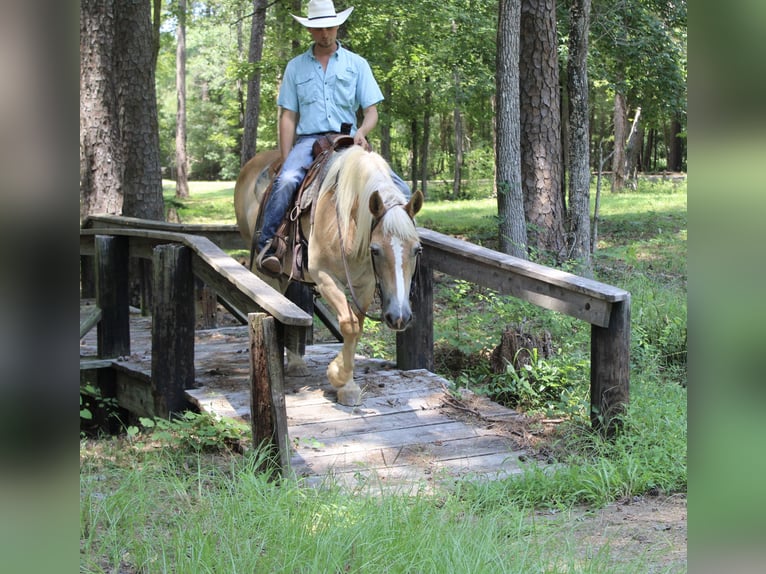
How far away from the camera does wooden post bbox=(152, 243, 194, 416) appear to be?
5867mm

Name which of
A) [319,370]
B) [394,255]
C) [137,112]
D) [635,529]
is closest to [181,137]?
[137,112]

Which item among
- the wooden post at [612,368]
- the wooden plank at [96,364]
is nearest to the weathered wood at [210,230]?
the wooden plank at [96,364]

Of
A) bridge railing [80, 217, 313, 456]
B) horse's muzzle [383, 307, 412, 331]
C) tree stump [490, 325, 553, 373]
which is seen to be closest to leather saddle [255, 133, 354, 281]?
bridge railing [80, 217, 313, 456]

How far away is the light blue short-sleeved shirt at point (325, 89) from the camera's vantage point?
6273 mm

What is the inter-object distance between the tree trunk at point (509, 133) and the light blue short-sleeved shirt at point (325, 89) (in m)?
3.68

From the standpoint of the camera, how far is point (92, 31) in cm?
1045

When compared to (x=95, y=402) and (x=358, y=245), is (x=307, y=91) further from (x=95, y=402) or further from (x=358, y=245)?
(x=95, y=402)

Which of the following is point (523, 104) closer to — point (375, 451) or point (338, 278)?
point (338, 278)

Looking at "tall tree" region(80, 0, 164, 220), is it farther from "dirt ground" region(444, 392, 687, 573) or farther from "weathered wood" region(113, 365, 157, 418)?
"dirt ground" region(444, 392, 687, 573)

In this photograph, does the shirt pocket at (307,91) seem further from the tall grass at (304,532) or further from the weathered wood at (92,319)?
the tall grass at (304,532)

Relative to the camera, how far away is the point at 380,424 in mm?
5652
